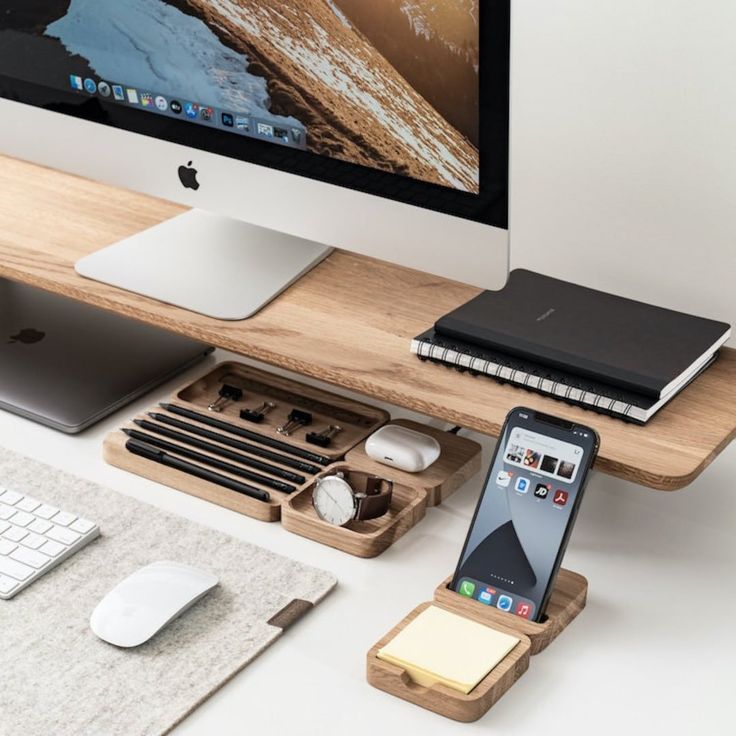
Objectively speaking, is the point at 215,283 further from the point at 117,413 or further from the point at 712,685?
the point at 712,685

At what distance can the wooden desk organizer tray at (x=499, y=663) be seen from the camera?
0.93 metres

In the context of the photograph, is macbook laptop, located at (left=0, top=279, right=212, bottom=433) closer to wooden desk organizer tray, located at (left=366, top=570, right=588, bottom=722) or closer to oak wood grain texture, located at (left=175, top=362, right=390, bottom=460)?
oak wood grain texture, located at (left=175, top=362, right=390, bottom=460)

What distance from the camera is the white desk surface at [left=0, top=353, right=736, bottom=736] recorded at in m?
0.93

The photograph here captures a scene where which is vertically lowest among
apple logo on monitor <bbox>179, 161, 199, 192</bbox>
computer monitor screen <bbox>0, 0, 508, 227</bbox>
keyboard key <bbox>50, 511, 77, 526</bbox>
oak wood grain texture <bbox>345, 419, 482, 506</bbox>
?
oak wood grain texture <bbox>345, 419, 482, 506</bbox>

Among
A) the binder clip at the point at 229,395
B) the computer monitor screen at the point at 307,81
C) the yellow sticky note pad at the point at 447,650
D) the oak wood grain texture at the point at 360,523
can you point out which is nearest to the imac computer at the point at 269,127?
the computer monitor screen at the point at 307,81

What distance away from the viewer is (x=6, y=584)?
1054mm

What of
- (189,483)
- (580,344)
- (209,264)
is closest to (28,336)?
(209,264)

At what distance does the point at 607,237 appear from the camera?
4.52 ft

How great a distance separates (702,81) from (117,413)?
704mm

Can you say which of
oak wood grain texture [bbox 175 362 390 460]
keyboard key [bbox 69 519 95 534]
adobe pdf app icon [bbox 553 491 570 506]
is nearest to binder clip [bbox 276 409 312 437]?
oak wood grain texture [bbox 175 362 390 460]

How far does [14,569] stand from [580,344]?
542mm

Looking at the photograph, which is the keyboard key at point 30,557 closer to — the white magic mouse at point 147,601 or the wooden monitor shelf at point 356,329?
the white magic mouse at point 147,601

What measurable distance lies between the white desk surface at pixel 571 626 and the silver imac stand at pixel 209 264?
0.59ft

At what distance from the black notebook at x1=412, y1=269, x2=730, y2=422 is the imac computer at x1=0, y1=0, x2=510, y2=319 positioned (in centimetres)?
6
